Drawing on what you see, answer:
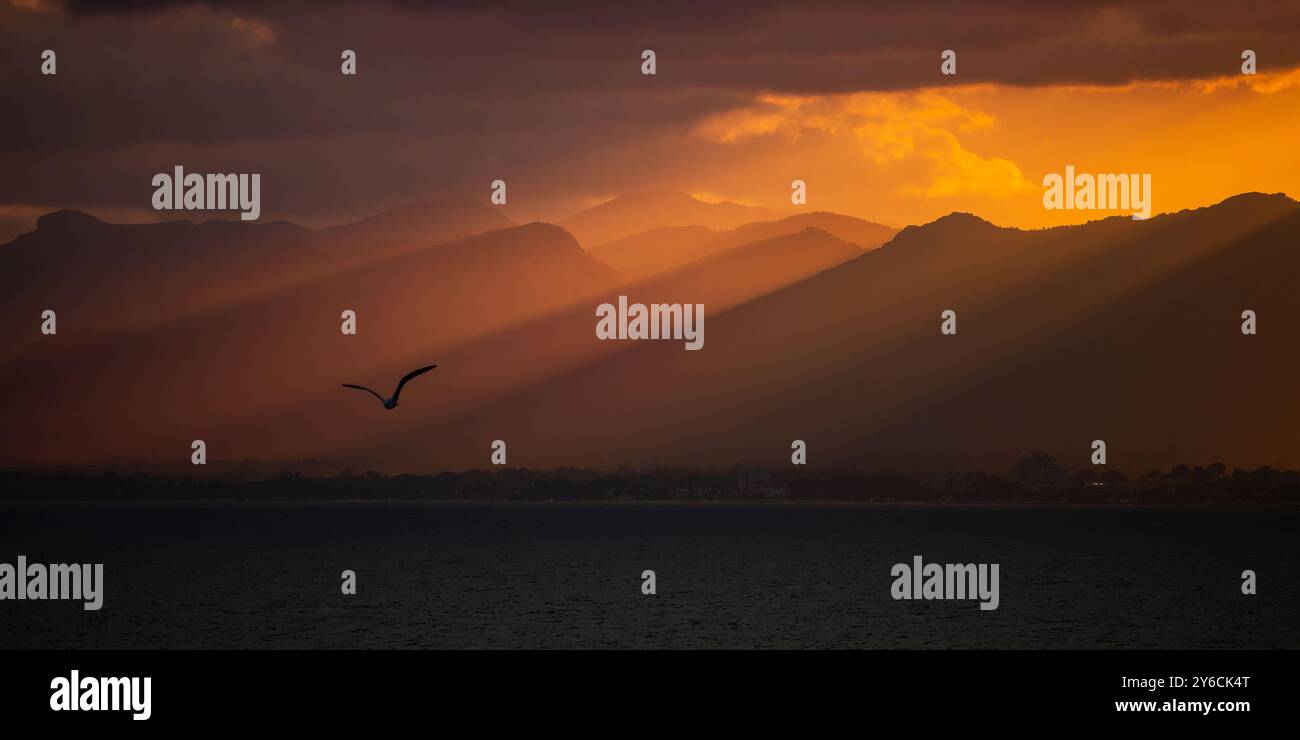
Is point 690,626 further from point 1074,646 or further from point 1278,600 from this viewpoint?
point 1278,600

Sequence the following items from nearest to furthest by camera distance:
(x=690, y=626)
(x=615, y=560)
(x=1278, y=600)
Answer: (x=690, y=626), (x=1278, y=600), (x=615, y=560)

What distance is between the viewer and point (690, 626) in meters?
100
